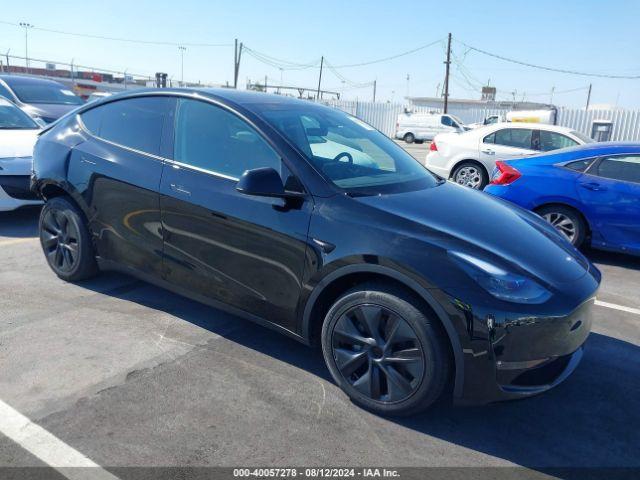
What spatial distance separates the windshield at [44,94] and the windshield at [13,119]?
4.31 metres

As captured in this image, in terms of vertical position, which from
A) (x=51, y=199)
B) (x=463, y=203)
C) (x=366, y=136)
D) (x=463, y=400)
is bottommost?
(x=463, y=400)

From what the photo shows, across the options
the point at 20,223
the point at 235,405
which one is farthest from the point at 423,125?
the point at 235,405

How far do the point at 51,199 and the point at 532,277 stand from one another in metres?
3.83

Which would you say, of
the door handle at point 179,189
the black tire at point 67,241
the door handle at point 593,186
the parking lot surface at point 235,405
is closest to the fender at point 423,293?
the parking lot surface at point 235,405

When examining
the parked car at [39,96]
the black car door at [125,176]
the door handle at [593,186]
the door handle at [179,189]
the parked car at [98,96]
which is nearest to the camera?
the door handle at [179,189]

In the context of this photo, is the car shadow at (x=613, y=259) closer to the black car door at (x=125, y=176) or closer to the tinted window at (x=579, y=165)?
the tinted window at (x=579, y=165)

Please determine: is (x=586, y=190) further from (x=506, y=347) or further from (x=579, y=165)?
(x=506, y=347)

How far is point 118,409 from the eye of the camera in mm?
2834

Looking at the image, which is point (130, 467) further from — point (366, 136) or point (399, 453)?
point (366, 136)

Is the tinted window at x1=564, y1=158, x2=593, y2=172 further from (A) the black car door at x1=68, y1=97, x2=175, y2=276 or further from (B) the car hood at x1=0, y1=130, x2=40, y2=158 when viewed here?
(B) the car hood at x1=0, y1=130, x2=40, y2=158

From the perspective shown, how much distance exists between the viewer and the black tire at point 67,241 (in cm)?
428

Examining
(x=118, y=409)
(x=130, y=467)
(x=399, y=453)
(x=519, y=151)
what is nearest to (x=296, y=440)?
(x=399, y=453)

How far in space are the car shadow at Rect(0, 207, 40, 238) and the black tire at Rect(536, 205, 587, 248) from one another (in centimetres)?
597

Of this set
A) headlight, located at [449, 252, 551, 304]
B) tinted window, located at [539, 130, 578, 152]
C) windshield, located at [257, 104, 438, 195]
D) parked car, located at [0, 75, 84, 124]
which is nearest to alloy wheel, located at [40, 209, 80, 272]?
windshield, located at [257, 104, 438, 195]
